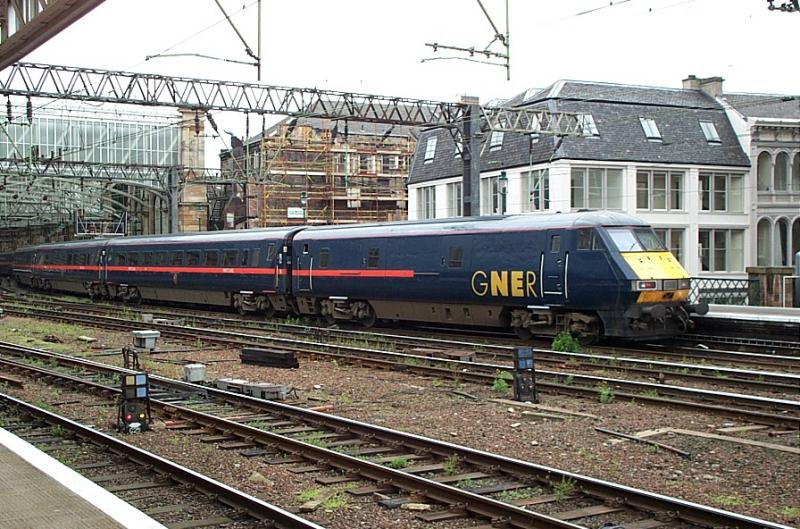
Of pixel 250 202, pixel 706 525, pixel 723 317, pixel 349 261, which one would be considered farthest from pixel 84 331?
pixel 250 202

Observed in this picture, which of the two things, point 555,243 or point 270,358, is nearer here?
point 270,358

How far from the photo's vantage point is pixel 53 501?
6223mm

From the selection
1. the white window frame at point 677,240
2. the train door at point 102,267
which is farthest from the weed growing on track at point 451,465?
the train door at point 102,267

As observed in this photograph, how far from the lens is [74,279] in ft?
144

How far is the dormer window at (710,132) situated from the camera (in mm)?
41647

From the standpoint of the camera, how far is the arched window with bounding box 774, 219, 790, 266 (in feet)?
137

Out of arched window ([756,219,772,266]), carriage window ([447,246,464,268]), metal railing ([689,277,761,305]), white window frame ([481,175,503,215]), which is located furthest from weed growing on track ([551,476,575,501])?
arched window ([756,219,772,266])

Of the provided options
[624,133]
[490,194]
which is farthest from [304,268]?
[624,133]

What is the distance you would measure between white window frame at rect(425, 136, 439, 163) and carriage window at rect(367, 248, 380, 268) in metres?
22.6

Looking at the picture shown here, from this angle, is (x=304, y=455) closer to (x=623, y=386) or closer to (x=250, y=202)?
(x=623, y=386)

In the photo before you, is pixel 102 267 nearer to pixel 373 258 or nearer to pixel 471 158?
pixel 471 158

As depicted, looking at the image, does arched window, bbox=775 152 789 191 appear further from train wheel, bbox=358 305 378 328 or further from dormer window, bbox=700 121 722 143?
train wheel, bbox=358 305 378 328

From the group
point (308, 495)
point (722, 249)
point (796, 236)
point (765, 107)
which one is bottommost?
point (308, 495)

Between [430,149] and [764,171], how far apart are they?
16.2 metres
